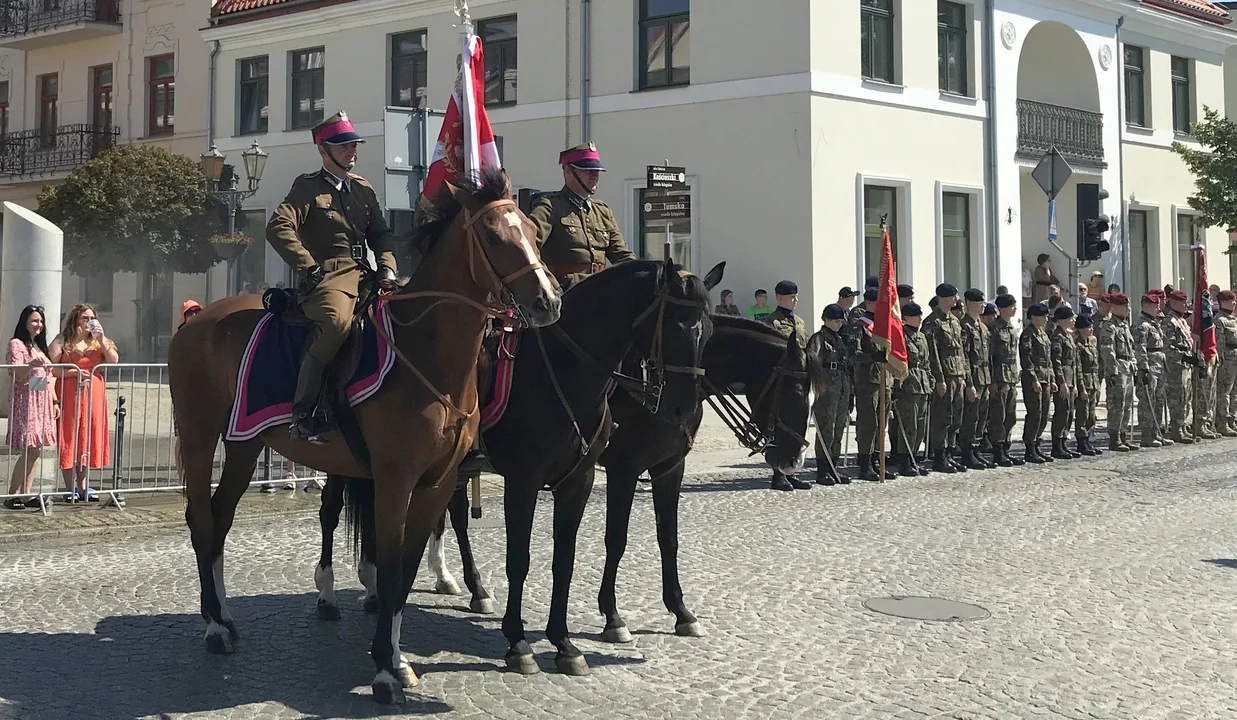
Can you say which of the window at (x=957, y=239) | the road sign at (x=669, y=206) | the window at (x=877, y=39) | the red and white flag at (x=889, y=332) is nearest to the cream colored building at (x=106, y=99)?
the window at (x=877, y=39)

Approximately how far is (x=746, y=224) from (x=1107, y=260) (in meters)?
10.8

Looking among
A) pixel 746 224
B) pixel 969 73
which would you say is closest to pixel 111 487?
pixel 746 224

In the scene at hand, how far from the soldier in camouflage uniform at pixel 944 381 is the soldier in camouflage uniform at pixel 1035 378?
149 cm

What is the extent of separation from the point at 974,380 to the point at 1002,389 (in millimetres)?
588

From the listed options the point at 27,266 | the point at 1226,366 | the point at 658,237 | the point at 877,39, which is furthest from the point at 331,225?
the point at 877,39

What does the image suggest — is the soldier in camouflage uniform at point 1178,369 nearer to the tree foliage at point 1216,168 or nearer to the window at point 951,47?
the window at point 951,47

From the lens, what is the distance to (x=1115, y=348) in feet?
56.3

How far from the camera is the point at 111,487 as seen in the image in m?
12.1

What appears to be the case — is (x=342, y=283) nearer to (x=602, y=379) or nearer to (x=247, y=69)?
(x=602, y=379)

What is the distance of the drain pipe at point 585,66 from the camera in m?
25.4

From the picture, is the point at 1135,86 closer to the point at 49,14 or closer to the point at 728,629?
the point at 728,629

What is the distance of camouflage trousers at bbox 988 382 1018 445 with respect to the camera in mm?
15506

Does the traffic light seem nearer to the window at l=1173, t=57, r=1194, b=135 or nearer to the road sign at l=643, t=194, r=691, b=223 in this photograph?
the road sign at l=643, t=194, r=691, b=223

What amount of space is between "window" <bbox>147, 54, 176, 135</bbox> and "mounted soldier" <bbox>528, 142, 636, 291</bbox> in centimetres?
2862
